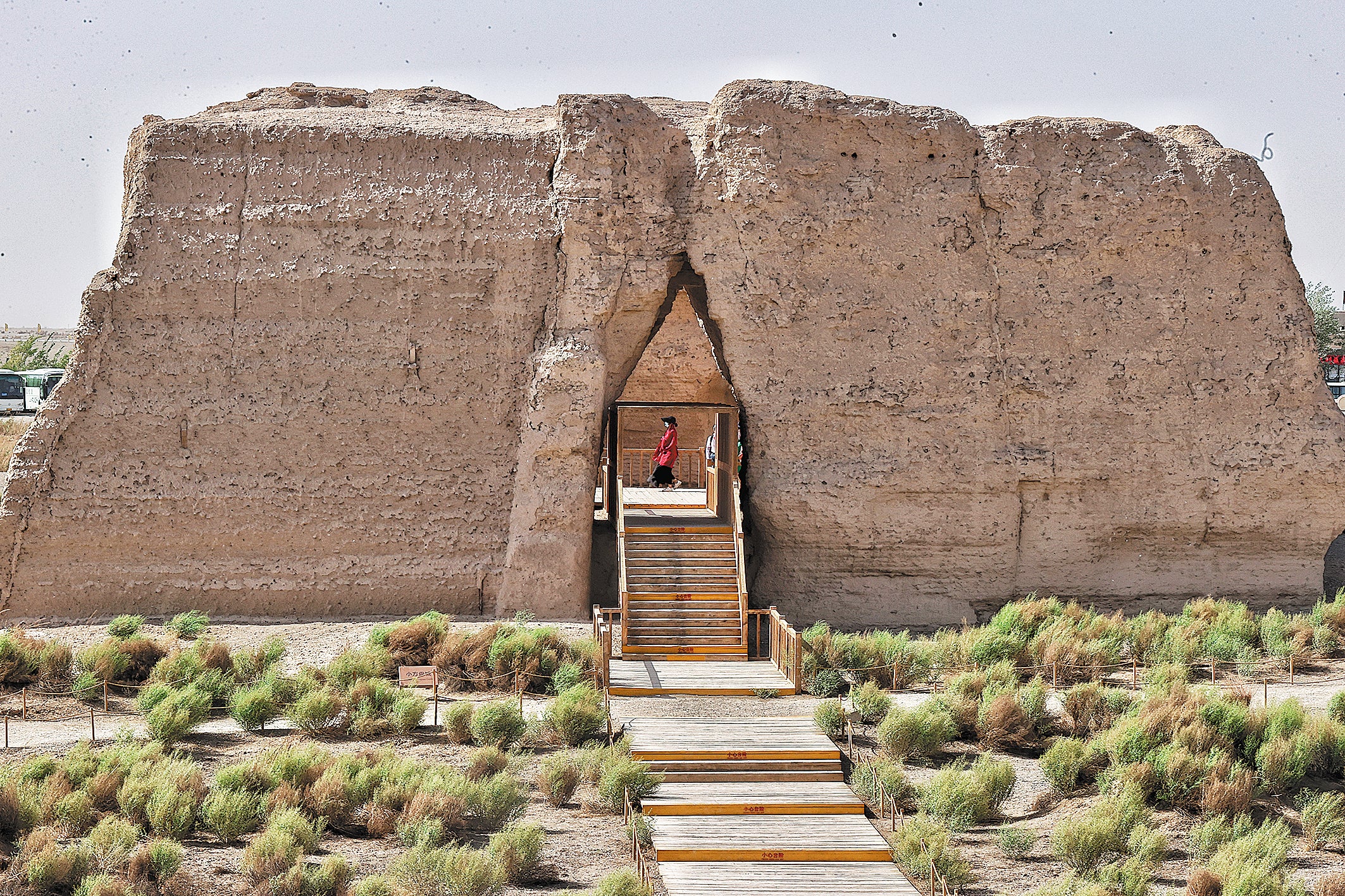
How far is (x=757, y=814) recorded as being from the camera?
9.88 meters

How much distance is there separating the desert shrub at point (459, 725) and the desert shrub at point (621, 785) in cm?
178

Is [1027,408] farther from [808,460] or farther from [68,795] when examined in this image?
[68,795]

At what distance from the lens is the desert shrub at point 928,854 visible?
8.84 m

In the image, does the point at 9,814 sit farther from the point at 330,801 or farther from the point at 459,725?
the point at 459,725

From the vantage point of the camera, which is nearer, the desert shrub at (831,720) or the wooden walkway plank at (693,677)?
the desert shrub at (831,720)

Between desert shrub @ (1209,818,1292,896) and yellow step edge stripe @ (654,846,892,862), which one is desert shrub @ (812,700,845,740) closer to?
yellow step edge stripe @ (654,846,892,862)

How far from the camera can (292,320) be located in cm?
1530

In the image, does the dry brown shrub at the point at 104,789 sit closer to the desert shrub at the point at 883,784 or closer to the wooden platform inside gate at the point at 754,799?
the wooden platform inside gate at the point at 754,799

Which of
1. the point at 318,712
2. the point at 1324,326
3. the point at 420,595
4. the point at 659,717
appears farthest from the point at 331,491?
the point at 1324,326

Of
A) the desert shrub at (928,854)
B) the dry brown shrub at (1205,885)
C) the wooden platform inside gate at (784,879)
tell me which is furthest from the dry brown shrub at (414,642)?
the dry brown shrub at (1205,885)

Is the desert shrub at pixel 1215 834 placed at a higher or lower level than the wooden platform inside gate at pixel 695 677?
lower

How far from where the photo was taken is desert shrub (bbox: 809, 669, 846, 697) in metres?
12.6

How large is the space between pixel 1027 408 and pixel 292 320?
865 cm

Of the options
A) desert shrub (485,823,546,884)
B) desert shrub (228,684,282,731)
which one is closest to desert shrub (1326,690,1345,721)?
desert shrub (485,823,546,884)
